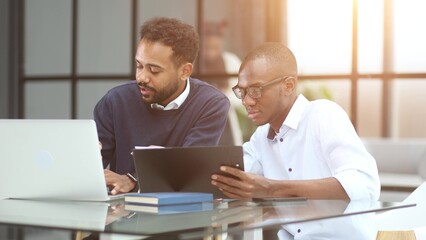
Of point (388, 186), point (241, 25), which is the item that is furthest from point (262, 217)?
point (241, 25)

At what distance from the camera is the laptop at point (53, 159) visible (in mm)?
2570

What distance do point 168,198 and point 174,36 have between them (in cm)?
123

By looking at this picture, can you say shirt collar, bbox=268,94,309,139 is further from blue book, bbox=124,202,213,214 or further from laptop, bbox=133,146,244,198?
blue book, bbox=124,202,213,214

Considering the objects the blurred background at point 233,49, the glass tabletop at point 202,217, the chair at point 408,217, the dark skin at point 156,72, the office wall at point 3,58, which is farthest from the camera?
the office wall at point 3,58

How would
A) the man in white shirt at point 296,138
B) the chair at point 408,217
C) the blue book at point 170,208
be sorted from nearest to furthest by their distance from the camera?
1. the blue book at point 170,208
2. the man in white shirt at point 296,138
3. the chair at point 408,217

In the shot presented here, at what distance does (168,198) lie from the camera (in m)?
2.40

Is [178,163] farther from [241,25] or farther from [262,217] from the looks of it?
[241,25]

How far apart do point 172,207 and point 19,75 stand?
4494mm

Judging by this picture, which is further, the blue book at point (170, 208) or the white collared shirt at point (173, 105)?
the white collared shirt at point (173, 105)

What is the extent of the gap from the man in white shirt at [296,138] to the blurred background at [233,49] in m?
2.37

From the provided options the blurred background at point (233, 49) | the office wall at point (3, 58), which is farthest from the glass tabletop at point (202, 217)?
the office wall at point (3, 58)

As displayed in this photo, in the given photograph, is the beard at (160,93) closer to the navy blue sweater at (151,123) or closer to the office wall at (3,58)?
the navy blue sweater at (151,123)

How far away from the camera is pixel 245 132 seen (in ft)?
18.8

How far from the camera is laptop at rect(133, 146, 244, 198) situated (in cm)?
258
